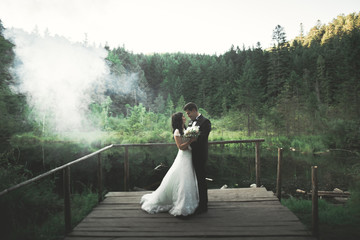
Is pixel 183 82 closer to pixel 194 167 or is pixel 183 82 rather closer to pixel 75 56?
pixel 75 56

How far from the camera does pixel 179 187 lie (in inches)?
149

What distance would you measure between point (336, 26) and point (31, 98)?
70375 mm

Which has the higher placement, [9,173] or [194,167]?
[194,167]

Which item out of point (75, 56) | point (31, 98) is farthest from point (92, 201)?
point (75, 56)

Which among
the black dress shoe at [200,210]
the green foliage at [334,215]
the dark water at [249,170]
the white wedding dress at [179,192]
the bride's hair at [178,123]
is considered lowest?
the dark water at [249,170]

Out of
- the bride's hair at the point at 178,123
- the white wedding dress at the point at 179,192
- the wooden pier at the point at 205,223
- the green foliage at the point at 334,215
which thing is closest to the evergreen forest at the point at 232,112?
the green foliage at the point at 334,215

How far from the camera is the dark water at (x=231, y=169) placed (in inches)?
401

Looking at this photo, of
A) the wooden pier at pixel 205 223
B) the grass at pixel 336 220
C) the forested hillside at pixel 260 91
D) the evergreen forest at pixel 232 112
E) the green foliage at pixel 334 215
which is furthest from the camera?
the forested hillside at pixel 260 91

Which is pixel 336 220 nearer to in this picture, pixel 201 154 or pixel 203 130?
pixel 201 154

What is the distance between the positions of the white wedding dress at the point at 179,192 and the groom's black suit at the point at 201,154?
0.07m

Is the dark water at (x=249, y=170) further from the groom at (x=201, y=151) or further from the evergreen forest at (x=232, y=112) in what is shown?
the groom at (x=201, y=151)

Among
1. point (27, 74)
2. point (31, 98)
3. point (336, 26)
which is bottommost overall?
point (31, 98)

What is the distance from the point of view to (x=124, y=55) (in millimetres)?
51469

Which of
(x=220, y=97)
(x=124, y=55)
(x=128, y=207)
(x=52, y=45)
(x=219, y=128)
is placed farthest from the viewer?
(x=124, y=55)
